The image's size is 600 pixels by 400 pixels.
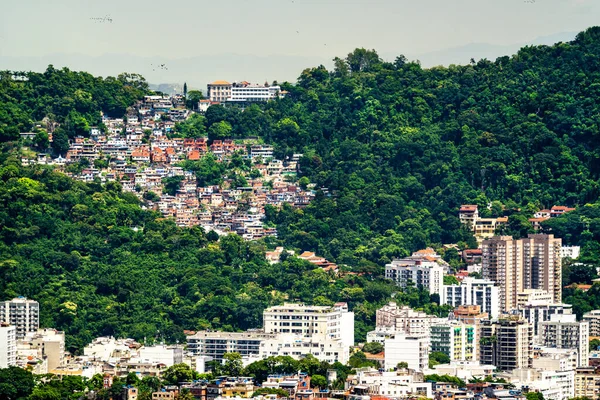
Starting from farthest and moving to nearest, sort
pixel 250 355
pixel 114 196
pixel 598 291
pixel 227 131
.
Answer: pixel 227 131 → pixel 114 196 → pixel 598 291 → pixel 250 355

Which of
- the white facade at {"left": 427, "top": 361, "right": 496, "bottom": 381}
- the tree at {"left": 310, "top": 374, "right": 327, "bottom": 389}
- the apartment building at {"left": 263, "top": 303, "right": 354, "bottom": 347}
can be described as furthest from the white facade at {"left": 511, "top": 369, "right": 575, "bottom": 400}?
the apartment building at {"left": 263, "top": 303, "right": 354, "bottom": 347}

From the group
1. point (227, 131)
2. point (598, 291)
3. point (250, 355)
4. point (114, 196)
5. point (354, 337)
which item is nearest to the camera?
point (250, 355)

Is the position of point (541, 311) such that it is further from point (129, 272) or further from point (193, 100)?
point (193, 100)

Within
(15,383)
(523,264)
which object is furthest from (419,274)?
(15,383)

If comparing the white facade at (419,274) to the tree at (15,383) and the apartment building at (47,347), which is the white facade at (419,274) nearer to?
the apartment building at (47,347)

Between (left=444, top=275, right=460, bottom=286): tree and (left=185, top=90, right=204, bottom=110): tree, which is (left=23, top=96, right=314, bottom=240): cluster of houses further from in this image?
(left=444, top=275, right=460, bottom=286): tree

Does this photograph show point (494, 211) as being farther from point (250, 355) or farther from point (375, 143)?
point (250, 355)

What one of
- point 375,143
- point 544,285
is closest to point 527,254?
point 544,285
